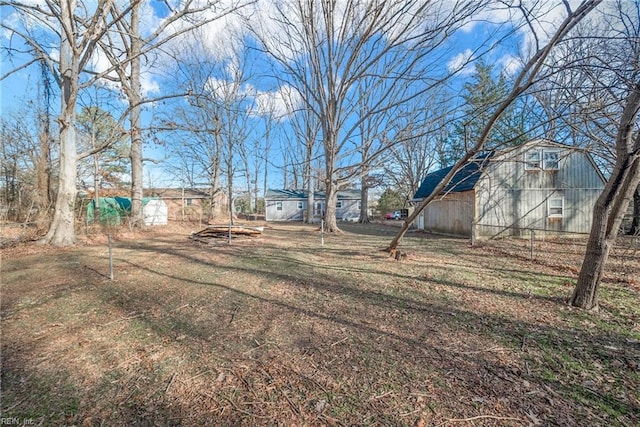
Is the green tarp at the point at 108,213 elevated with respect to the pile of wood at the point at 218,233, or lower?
elevated

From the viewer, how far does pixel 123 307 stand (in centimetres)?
416

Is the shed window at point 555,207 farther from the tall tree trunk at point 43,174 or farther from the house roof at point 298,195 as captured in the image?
the tall tree trunk at point 43,174

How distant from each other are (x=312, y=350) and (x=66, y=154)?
11.0m

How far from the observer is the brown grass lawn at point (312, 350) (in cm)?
214

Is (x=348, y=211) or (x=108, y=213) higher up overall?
(x=348, y=211)

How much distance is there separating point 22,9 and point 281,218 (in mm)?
25811

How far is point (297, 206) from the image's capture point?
32781 millimetres

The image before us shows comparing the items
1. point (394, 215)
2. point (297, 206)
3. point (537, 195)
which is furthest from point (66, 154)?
point (394, 215)

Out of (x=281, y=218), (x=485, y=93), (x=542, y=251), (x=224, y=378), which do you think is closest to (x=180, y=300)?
(x=224, y=378)

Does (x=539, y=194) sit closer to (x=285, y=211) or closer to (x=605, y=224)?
(x=605, y=224)

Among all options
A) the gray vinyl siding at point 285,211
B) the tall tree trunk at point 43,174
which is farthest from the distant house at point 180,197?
the tall tree trunk at point 43,174

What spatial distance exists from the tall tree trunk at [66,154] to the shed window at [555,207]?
20014 mm

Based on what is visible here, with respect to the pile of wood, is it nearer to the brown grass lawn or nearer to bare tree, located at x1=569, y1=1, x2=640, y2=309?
the brown grass lawn

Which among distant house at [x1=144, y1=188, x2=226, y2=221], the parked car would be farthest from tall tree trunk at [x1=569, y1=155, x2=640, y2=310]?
distant house at [x1=144, y1=188, x2=226, y2=221]
